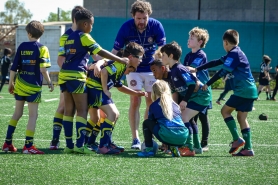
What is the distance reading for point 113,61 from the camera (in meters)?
7.46

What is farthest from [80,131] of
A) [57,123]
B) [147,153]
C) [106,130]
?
[147,153]

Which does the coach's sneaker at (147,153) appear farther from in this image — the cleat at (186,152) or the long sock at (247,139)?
the long sock at (247,139)

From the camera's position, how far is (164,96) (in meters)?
7.06

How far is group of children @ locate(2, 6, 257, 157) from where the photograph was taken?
7.10m

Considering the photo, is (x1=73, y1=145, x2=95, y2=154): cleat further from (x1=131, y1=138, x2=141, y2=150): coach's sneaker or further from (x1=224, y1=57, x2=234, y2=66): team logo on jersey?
(x1=224, y1=57, x2=234, y2=66): team logo on jersey

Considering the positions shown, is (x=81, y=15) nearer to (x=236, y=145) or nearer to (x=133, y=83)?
(x=133, y=83)

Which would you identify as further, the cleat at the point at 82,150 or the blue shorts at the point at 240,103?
the blue shorts at the point at 240,103

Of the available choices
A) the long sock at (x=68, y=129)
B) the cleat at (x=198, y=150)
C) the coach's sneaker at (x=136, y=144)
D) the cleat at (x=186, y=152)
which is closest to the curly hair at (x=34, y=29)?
the long sock at (x=68, y=129)

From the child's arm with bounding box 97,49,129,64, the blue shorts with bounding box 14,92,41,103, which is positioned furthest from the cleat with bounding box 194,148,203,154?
the blue shorts with bounding box 14,92,41,103

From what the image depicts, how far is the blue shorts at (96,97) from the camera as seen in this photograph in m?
7.34

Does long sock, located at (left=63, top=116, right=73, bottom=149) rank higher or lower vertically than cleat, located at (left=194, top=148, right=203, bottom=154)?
higher

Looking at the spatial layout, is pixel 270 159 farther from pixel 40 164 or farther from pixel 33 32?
pixel 33 32

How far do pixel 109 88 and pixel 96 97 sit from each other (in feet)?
0.75

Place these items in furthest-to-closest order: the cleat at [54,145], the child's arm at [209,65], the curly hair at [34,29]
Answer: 1. the cleat at [54,145]
2. the child's arm at [209,65]
3. the curly hair at [34,29]
